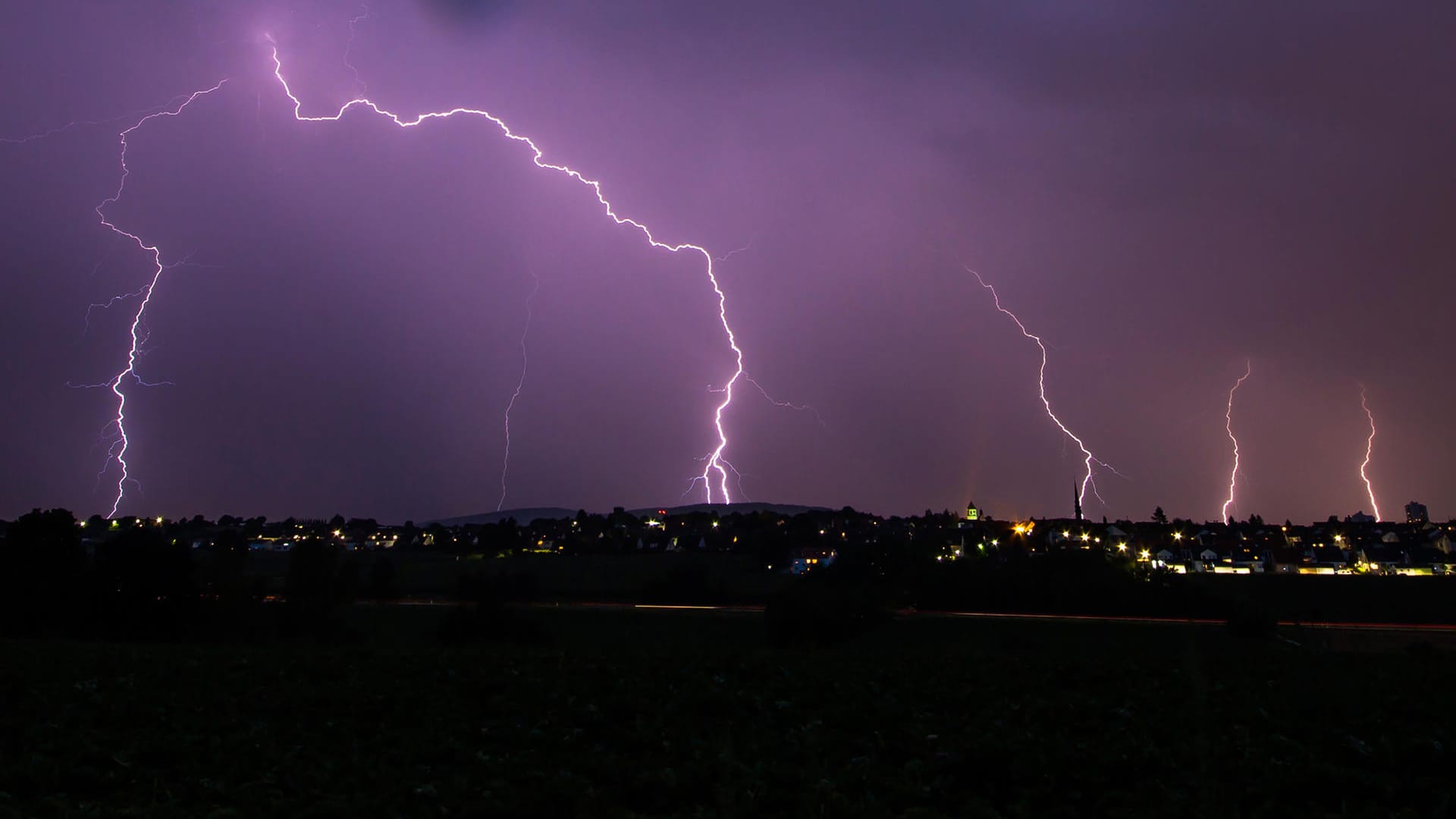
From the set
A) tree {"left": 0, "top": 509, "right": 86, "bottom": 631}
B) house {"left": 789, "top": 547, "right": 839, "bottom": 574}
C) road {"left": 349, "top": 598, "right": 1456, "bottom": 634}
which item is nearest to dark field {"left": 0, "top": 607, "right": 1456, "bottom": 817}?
tree {"left": 0, "top": 509, "right": 86, "bottom": 631}

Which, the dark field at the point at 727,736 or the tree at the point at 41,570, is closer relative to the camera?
the dark field at the point at 727,736

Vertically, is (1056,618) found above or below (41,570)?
below

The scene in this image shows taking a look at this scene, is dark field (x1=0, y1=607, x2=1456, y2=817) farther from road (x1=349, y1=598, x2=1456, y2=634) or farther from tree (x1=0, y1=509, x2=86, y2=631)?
road (x1=349, y1=598, x2=1456, y2=634)

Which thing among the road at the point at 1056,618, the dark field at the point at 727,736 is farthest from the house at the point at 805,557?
the dark field at the point at 727,736

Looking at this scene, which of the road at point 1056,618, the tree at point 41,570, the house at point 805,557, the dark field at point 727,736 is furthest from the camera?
the house at point 805,557

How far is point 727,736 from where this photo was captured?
907 centimetres

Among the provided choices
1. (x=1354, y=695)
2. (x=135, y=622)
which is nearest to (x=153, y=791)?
(x=1354, y=695)

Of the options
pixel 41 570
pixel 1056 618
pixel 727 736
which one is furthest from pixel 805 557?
pixel 727 736

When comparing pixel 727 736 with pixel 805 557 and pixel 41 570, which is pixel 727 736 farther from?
pixel 805 557

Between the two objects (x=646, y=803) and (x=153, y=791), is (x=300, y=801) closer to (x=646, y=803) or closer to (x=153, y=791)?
(x=153, y=791)

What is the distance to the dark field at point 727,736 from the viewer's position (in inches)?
278

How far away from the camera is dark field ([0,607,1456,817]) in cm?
706

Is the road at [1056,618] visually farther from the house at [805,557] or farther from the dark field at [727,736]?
the house at [805,557]

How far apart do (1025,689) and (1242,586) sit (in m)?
57.9
